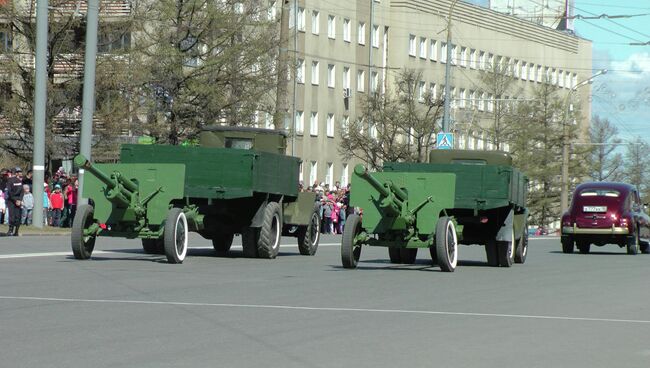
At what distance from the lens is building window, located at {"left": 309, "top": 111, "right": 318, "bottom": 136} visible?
85.1 metres

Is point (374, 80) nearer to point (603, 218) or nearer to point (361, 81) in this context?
point (361, 81)

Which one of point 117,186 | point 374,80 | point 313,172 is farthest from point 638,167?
point 117,186

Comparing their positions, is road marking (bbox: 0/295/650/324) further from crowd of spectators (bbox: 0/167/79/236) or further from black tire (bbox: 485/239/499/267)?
crowd of spectators (bbox: 0/167/79/236)

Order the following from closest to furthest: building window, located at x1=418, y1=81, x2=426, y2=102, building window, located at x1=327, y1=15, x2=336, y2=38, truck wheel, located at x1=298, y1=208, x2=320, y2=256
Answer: truck wheel, located at x1=298, y1=208, x2=320, y2=256 → building window, located at x1=418, y1=81, x2=426, y2=102 → building window, located at x1=327, y1=15, x2=336, y2=38

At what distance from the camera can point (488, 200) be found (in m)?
25.5

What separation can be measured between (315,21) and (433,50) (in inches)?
701

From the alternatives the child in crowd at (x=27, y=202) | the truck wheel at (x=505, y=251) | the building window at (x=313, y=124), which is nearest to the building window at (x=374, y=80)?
the building window at (x=313, y=124)

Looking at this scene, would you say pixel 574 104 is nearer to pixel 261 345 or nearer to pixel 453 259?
pixel 453 259

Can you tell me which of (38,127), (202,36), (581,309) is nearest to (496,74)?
(202,36)

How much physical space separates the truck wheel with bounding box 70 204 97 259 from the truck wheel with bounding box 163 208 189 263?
130 centimetres

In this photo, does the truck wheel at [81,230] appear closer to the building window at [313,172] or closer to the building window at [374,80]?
the building window at [313,172]

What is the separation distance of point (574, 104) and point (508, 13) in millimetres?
16383

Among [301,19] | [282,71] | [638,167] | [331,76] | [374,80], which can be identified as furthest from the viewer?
[638,167]

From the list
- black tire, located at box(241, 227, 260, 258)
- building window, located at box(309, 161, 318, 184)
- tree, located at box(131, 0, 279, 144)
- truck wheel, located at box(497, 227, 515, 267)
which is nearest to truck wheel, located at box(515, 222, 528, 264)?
truck wheel, located at box(497, 227, 515, 267)
